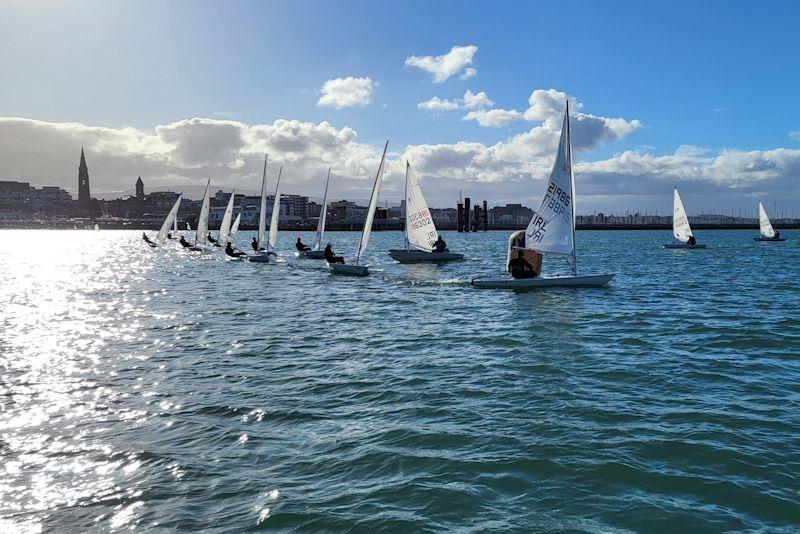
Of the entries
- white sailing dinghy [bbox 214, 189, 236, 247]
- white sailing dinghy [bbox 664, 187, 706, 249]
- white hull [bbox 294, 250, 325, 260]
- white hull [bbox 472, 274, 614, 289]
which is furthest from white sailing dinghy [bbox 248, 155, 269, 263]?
white sailing dinghy [bbox 664, 187, 706, 249]

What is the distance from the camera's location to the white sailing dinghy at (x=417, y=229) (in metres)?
48.1

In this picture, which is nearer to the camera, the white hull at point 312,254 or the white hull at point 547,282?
the white hull at point 547,282

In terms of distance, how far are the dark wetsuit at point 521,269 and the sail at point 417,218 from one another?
54.4 feet

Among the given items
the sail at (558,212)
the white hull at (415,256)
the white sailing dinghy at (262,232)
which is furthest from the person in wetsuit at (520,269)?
A: the white sailing dinghy at (262,232)

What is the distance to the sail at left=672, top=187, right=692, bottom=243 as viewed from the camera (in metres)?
74.6

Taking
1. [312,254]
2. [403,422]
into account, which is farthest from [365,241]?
[403,422]

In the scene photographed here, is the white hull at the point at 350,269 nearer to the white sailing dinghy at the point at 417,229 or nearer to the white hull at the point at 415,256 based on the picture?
the white sailing dinghy at the point at 417,229

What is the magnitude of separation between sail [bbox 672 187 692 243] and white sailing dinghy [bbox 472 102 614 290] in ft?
165

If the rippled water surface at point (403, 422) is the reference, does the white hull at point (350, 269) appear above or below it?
above

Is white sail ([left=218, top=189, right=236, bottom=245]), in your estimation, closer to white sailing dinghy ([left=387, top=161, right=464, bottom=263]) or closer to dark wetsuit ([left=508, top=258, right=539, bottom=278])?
white sailing dinghy ([left=387, top=161, right=464, bottom=263])

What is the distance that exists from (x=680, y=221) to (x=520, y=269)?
5556 cm

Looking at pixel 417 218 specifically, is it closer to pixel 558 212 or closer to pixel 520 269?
pixel 520 269

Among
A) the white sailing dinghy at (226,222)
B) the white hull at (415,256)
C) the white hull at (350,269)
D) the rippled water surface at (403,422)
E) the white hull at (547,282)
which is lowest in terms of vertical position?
the rippled water surface at (403,422)

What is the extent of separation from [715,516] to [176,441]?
8014 millimetres
